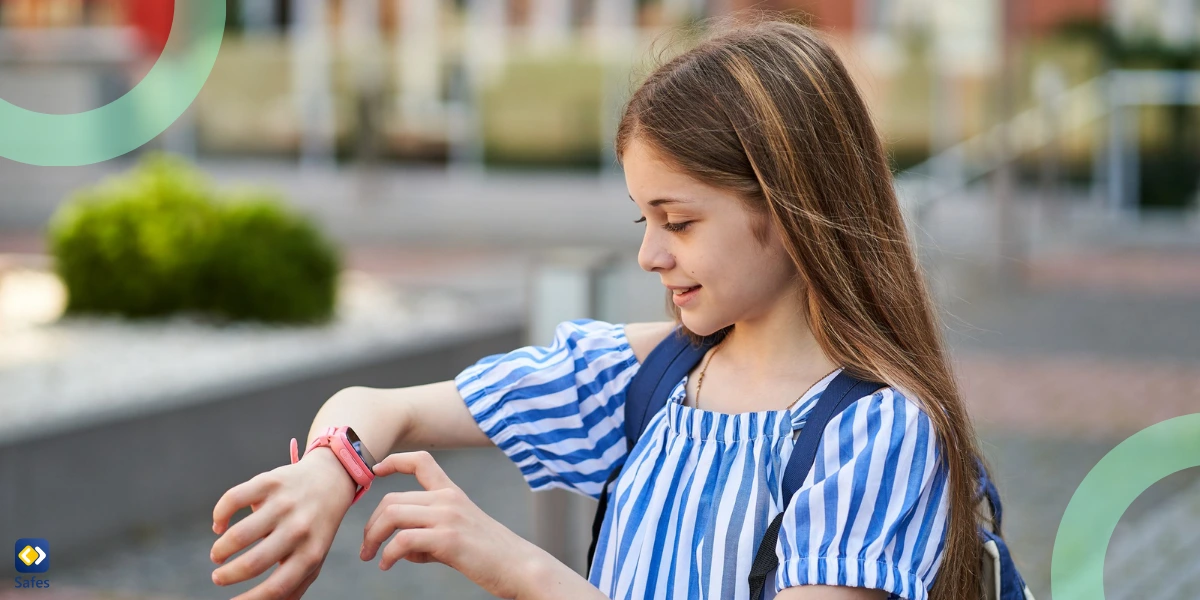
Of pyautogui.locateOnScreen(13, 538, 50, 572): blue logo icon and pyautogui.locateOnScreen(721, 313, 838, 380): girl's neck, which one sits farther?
pyautogui.locateOnScreen(13, 538, 50, 572): blue logo icon

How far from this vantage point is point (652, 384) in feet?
5.69

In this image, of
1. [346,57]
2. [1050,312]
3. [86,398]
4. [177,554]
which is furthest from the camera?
[346,57]

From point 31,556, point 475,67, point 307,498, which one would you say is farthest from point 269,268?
point 475,67

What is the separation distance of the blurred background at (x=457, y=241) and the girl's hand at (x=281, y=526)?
0.84 meters

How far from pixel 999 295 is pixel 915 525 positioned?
961 cm

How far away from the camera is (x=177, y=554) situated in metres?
4.30

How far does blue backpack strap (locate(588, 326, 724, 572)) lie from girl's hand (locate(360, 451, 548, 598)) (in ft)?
1.19

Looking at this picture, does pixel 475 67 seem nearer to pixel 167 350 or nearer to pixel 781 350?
pixel 167 350

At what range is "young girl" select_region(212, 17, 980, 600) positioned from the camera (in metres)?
1.36

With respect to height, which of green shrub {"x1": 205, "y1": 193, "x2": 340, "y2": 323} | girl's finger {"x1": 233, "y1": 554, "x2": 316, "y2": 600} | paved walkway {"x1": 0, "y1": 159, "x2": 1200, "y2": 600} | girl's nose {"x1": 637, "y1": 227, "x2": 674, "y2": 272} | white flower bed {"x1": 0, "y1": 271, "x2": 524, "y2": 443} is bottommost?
paved walkway {"x1": 0, "y1": 159, "x2": 1200, "y2": 600}

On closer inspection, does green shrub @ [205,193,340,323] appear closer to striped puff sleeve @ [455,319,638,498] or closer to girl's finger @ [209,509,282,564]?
striped puff sleeve @ [455,319,638,498]

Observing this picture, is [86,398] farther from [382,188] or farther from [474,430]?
[382,188]

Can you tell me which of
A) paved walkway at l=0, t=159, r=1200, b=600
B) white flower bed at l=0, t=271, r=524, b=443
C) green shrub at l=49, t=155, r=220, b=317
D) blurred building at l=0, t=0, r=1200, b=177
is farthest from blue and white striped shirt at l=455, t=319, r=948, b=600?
blurred building at l=0, t=0, r=1200, b=177

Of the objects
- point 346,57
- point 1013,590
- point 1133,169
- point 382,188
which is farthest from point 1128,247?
point 1013,590
